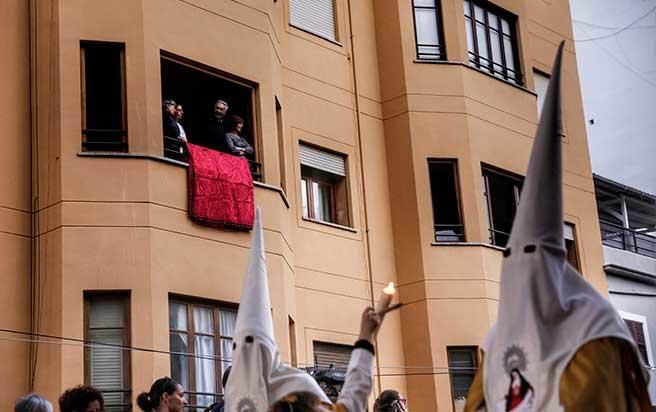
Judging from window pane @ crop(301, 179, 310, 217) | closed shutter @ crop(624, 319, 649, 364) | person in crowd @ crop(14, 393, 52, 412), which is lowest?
person in crowd @ crop(14, 393, 52, 412)

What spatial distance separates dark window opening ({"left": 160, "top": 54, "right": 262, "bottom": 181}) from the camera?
15523 mm

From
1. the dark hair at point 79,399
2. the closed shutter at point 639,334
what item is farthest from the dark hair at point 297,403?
the closed shutter at point 639,334

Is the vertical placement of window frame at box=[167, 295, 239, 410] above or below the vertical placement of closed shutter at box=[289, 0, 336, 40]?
below

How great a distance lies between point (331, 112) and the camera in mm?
18359

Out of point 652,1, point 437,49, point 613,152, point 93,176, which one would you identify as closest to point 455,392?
point 437,49

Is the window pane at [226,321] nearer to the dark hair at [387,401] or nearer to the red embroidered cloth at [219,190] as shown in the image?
the red embroidered cloth at [219,190]

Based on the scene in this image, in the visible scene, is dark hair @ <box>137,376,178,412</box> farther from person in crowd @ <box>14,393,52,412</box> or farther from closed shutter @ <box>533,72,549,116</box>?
closed shutter @ <box>533,72,549,116</box>

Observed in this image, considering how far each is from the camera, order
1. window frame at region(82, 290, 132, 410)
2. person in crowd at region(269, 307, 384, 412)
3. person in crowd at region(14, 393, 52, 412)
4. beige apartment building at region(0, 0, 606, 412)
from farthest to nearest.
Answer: beige apartment building at region(0, 0, 606, 412) → window frame at region(82, 290, 132, 410) → person in crowd at region(14, 393, 52, 412) → person in crowd at region(269, 307, 384, 412)

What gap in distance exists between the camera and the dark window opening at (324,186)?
17797 millimetres

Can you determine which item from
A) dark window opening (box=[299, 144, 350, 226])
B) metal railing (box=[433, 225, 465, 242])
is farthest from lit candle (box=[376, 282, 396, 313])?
metal railing (box=[433, 225, 465, 242])

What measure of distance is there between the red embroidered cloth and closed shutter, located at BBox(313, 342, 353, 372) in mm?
2443

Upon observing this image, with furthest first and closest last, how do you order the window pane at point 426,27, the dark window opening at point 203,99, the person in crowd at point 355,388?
the window pane at point 426,27 < the dark window opening at point 203,99 < the person in crowd at point 355,388

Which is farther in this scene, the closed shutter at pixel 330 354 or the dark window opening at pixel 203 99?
the closed shutter at pixel 330 354

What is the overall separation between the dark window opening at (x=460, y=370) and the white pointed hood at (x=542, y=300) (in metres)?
12.3
